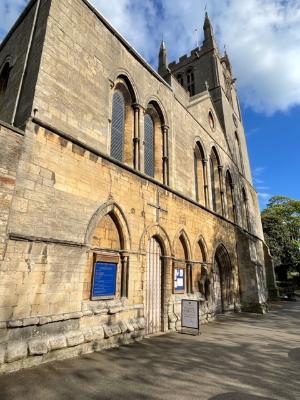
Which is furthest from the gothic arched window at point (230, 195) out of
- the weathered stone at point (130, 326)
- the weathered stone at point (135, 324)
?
the weathered stone at point (130, 326)

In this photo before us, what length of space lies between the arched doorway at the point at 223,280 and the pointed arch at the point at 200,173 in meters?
2.69

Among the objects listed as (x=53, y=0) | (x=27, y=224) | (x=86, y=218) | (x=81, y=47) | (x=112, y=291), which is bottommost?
(x=112, y=291)

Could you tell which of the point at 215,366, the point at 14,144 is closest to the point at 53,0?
the point at 14,144

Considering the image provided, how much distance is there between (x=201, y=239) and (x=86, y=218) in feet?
21.3

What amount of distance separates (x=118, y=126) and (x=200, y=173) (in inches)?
240

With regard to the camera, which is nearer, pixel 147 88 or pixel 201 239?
pixel 147 88

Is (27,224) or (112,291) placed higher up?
(27,224)

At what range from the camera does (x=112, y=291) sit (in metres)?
6.64

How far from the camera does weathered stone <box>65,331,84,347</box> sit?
5.19 metres

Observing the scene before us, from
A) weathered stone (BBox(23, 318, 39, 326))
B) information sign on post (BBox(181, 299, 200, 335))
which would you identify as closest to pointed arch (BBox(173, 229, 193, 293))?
information sign on post (BBox(181, 299, 200, 335))

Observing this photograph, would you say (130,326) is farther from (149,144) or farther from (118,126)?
(149,144)

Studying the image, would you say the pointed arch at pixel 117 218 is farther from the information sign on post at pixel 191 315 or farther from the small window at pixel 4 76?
the small window at pixel 4 76

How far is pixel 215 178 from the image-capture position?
1539 centimetres

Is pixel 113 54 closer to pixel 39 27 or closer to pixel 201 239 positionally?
pixel 39 27
